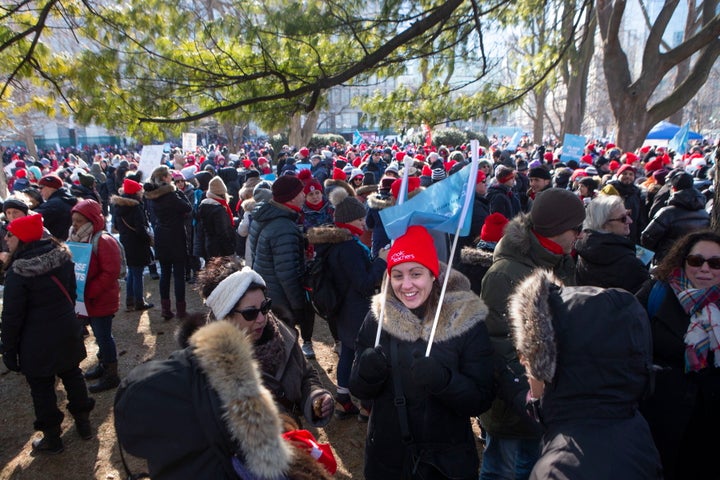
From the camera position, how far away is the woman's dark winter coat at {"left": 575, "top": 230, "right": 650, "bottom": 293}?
3.24m

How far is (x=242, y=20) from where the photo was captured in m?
3.95

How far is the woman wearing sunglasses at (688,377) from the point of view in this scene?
2.41m

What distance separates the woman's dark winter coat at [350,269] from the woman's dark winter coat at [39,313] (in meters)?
2.10

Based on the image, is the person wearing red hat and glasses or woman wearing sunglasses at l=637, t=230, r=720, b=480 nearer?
woman wearing sunglasses at l=637, t=230, r=720, b=480

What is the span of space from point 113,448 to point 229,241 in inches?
132

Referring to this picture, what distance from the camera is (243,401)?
4.83 feet

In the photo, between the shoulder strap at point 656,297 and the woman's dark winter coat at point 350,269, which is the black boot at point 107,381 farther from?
the shoulder strap at point 656,297

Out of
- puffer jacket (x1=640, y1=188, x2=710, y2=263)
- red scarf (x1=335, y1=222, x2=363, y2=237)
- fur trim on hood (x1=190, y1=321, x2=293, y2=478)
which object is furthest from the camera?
puffer jacket (x1=640, y1=188, x2=710, y2=263)

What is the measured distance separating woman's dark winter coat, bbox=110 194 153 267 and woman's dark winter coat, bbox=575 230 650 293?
5.74 meters

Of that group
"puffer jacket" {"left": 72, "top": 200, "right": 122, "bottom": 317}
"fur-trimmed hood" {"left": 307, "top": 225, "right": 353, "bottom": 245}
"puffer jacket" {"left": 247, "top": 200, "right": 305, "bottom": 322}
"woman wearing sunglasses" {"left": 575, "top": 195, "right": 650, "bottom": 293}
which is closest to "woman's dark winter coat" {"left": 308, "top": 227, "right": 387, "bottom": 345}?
"fur-trimmed hood" {"left": 307, "top": 225, "right": 353, "bottom": 245}

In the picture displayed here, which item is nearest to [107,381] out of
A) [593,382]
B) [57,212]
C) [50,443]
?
[50,443]

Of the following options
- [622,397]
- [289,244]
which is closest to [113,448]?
[289,244]

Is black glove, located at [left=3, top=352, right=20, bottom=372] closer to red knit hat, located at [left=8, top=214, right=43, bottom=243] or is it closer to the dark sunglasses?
red knit hat, located at [left=8, top=214, right=43, bottom=243]

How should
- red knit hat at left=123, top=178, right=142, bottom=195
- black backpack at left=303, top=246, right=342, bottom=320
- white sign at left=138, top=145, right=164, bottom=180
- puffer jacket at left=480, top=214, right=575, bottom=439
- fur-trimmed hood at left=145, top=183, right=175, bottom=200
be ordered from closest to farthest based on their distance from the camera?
1. puffer jacket at left=480, top=214, right=575, bottom=439
2. black backpack at left=303, top=246, right=342, bottom=320
3. fur-trimmed hood at left=145, top=183, right=175, bottom=200
4. red knit hat at left=123, top=178, right=142, bottom=195
5. white sign at left=138, top=145, right=164, bottom=180
